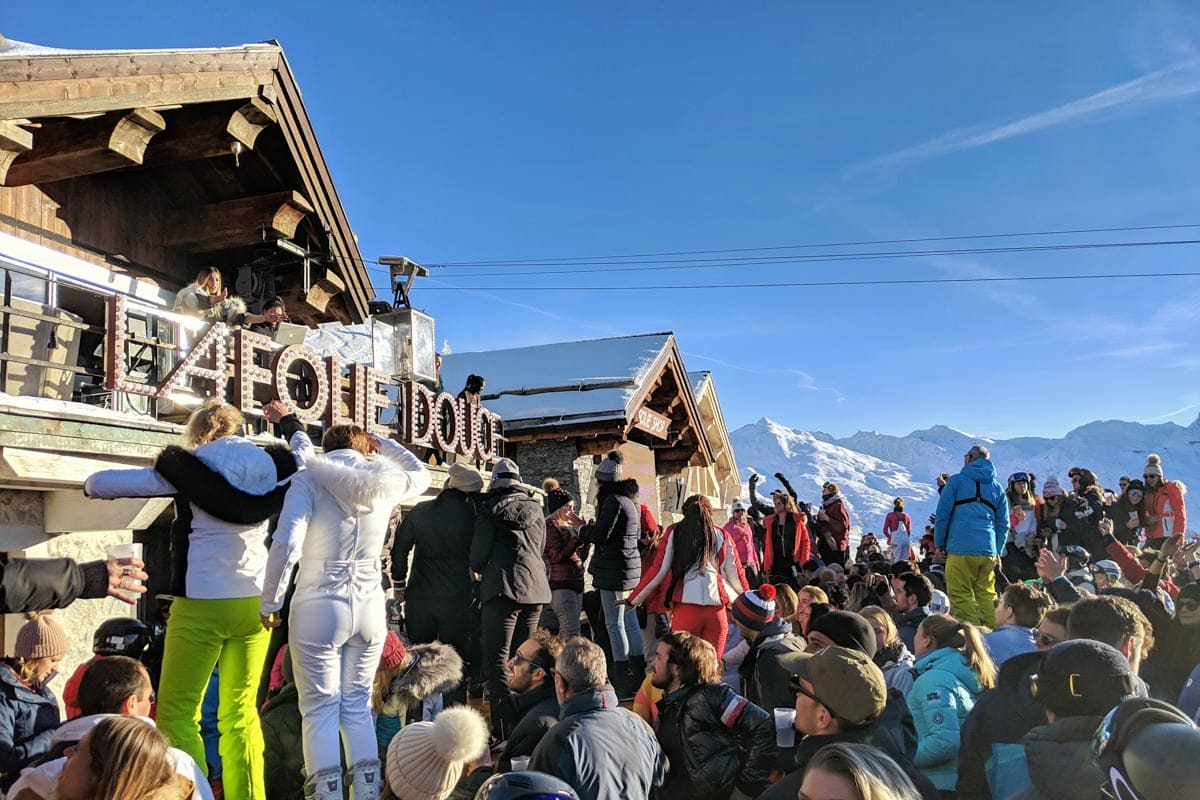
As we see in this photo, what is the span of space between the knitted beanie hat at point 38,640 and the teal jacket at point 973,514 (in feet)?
22.1

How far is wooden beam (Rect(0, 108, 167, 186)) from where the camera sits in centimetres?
775

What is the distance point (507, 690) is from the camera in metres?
5.95

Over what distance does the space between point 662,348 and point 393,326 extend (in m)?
5.98

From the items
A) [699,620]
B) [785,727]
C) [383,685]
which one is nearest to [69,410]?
[383,685]

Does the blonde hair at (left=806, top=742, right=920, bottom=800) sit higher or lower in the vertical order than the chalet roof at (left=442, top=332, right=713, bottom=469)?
lower

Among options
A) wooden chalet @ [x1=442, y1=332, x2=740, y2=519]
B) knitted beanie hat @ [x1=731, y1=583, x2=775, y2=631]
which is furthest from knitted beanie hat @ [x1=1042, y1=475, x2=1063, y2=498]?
knitted beanie hat @ [x1=731, y1=583, x2=775, y2=631]

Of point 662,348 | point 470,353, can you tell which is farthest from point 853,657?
point 470,353

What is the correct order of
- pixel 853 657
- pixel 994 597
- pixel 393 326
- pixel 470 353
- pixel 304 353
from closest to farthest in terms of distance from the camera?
pixel 853 657 → pixel 994 597 → pixel 304 353 → pixel 393 326 → pixel 470 353

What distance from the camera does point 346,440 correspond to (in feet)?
14.3

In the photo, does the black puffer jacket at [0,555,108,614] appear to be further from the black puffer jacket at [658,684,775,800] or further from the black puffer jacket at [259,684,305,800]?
Result: the black puffer jacket at [658,684,775,800]

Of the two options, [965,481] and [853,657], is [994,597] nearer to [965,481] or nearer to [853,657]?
[965,481]

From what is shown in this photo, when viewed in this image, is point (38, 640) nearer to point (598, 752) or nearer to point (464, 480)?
point (598, 752)

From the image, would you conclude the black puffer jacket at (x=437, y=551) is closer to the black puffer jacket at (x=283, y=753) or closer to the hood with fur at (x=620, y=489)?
the hood with fur at (x=620, y=489)

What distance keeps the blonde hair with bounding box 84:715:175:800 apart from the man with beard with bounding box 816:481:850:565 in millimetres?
11042
